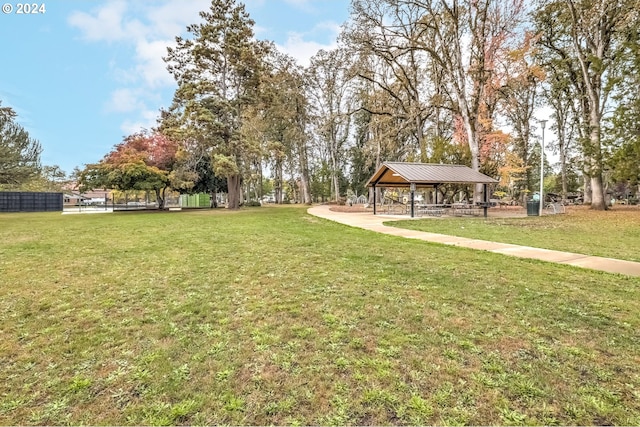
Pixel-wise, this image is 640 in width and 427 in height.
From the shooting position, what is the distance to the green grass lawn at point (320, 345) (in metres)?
2.14

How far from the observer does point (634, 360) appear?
8.84 ft

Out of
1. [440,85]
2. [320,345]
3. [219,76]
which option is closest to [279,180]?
[219,76]

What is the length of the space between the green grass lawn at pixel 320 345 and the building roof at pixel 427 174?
11.0m

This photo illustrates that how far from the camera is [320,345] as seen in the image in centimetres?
293

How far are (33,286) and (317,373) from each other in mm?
4575

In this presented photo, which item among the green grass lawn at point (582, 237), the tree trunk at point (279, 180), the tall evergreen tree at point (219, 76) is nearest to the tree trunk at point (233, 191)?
the tall evergreen tree at point (219, 76)

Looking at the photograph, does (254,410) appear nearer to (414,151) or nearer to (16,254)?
(16,254)

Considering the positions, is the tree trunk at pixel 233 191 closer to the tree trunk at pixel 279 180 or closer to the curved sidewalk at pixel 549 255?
the tree trunk at pixel 279 180

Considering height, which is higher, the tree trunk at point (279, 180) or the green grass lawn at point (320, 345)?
the tree trunk at point (279, 180)

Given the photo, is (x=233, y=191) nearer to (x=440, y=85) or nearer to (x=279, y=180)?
(x=440, y=85)

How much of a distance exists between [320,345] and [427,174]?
15.3 meters

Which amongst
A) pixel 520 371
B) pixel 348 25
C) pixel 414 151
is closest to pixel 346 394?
pixel 520 371

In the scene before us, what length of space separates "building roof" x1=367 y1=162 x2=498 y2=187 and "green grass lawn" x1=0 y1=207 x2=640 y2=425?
10967mm

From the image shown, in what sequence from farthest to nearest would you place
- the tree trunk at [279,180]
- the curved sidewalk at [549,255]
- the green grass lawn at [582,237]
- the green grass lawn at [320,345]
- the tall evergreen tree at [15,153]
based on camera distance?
the tree trunk at [279,180] → the tall evergreen tree at [15,153] → the green grass lawn at [582,237] → the curved sidewalk at [549,255] → the green grass lawn at [320,345]
